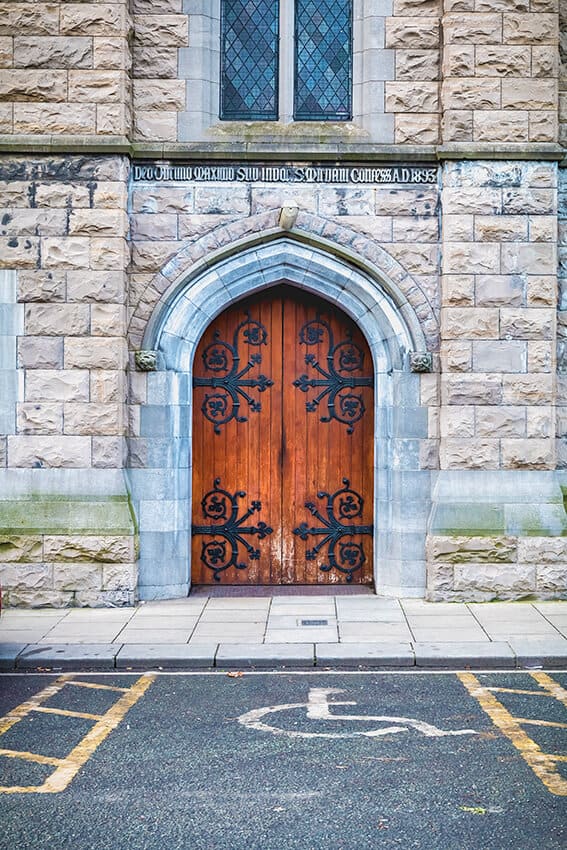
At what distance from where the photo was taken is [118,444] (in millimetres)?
9875

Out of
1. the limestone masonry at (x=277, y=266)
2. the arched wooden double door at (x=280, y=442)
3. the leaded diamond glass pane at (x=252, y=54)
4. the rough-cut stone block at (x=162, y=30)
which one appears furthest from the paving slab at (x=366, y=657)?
the rough-cut stone block at (x=162, y=30)

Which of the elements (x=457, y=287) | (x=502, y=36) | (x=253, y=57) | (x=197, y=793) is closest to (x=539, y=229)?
(x=457, y=287)

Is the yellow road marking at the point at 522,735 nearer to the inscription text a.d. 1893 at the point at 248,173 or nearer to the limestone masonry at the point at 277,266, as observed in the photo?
the limestone masonry at the point at 277,266

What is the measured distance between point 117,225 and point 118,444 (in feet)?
7.14

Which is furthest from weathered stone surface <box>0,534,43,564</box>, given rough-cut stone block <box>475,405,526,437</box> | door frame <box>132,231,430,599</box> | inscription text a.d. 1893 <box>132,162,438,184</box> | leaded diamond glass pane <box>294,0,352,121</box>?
leaded diamond glass pane <box>294,0,352,121</box>

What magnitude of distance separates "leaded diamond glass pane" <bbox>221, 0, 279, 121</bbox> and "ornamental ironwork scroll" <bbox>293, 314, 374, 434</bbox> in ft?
7.77

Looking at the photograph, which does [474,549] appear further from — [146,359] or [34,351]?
[34,351]

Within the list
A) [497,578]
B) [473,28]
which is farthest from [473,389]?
[473,28]

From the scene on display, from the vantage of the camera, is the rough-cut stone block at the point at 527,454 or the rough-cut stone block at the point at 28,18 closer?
the rough-cut stone block at the point at 28,18

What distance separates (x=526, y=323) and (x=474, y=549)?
2.32 m

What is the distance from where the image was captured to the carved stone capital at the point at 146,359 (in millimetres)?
10070

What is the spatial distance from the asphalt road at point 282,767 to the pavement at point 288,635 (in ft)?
1.30

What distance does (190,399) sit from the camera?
10492mm

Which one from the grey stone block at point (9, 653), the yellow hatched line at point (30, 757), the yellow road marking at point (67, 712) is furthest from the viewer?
the grey stone block at point (9, 653)
